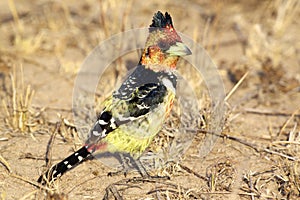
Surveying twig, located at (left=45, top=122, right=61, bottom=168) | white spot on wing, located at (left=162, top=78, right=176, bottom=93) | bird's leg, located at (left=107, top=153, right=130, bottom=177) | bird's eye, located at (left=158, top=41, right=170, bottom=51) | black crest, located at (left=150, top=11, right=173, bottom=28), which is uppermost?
black crest, located at (left=150, top=11, right=173, bottom=28)

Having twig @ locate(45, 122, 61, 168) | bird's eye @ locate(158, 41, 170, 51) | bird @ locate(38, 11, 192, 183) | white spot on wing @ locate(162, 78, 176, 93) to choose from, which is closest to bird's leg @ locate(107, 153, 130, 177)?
bird @ locate(38, 11, 192, 183)

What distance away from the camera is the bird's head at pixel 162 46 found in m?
3.90

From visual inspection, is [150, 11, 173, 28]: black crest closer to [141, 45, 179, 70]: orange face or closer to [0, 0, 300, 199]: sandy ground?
[141, 45, 179, 70]: orange face

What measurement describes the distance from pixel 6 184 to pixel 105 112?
884 mm

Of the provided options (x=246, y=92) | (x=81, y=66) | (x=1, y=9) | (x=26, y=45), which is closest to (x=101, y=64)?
(x=81, y=66)

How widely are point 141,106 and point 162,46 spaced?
488mm

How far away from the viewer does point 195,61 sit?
5613 millimetres

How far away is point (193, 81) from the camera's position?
5.27 meters

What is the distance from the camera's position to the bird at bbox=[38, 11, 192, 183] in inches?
150

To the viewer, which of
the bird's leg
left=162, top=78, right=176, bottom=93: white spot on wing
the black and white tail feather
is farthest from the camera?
the bird's leg

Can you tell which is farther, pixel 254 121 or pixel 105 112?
pixel 254 121

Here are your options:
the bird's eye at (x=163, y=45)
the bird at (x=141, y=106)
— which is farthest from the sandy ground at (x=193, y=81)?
the bird's eye at (x=163, y=45)

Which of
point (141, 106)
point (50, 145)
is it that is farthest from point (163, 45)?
point (50, 145)

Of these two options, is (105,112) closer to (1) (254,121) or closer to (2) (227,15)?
(1) (254,121)
